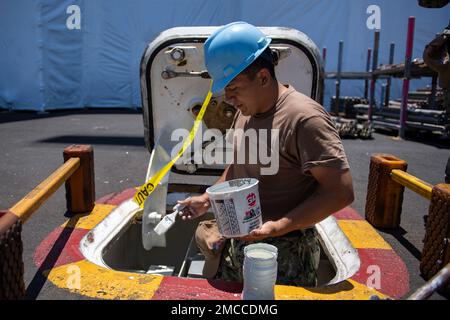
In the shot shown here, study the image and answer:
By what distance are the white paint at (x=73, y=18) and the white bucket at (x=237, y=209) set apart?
12279 millimetres

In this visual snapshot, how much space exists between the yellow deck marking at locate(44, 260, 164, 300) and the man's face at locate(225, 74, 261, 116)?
93 cm

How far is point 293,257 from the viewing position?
6.50ft

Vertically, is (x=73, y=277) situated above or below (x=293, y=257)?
below

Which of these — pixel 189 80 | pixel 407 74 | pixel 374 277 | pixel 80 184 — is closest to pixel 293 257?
pixel 374 277

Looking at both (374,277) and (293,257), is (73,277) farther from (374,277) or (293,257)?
(374,277)

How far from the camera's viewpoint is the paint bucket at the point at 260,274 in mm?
1383

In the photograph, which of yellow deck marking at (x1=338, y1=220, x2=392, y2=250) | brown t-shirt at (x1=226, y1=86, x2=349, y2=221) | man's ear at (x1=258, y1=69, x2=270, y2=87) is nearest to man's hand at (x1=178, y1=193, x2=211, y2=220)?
brown t-shirt at (x1=226, y1=86, x2=349, y2=221)

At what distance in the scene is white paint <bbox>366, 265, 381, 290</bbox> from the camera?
1911 mm

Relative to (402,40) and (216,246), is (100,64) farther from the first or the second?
(216,246)

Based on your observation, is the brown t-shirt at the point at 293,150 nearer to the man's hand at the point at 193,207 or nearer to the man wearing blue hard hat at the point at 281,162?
the man wearing blue hard hat at the point at 281,162

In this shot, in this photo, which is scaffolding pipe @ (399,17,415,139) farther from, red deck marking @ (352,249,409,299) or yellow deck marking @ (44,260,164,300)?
yellow deck marking @ (44,260,164,300)

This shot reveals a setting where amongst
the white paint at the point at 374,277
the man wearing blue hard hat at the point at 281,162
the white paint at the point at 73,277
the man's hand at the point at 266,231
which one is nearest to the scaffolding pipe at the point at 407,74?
the white paint at the point at 374,277

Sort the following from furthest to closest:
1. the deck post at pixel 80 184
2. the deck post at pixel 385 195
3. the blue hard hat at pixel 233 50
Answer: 1. the deck post at pixel 80 184
2. the deck post at pixel 385 195
3. the blue hard hat at pixel 233 50

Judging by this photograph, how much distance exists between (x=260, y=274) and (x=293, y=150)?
23.2 inches
